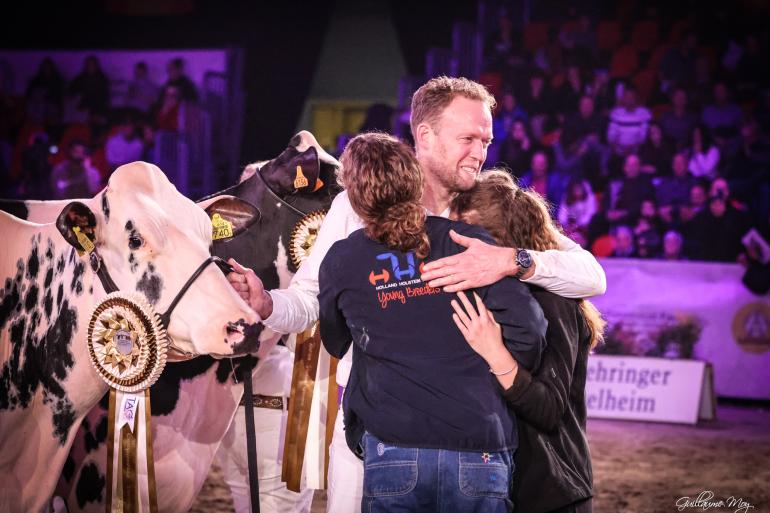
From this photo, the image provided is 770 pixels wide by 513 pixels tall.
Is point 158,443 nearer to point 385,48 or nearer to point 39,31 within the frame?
point 385,48

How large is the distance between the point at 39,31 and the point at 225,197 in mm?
11628

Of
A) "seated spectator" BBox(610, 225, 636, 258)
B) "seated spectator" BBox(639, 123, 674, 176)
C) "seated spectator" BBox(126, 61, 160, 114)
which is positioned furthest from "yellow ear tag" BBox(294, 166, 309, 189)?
"seated spectator" BBox(126, 61, 160, 114)

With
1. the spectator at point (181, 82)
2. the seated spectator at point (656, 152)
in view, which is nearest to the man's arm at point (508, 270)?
the seated spectator at point (656, 152)

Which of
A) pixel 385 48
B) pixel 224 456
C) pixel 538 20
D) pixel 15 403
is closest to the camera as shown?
pixel 15 403

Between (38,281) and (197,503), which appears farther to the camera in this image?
(197,503)

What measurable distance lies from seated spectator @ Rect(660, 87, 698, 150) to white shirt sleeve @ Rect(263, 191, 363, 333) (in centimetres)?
841

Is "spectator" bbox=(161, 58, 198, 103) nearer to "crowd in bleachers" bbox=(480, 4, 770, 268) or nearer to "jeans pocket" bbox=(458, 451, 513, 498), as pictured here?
"crowd in bleachers" bbox=(480, 4, 770, 268)

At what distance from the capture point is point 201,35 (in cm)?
1283

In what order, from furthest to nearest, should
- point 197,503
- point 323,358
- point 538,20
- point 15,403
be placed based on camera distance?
point 538,20, point 197,503, point 323,358, point 15,403

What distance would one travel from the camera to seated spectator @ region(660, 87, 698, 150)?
10.3 m

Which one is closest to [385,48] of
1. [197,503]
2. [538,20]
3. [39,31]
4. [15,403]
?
[538,20]

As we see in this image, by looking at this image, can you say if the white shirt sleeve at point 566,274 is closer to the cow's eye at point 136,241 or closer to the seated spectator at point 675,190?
the cow's eye at point 136,241

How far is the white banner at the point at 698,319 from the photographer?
823cm

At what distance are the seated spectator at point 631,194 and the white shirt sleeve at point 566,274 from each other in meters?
7.40
